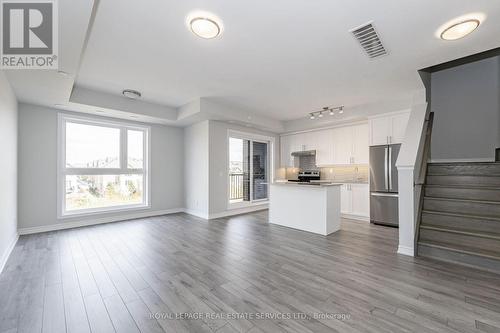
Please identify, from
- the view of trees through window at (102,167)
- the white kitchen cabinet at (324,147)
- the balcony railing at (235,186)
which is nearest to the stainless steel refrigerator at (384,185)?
the white kitchen cabinet at (324,147)

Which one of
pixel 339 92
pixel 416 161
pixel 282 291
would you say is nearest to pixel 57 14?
pixel 282 291

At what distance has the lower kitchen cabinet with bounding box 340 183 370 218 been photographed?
5196 millimetres

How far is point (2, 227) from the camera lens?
2838mm

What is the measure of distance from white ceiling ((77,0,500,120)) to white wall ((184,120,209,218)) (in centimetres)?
143

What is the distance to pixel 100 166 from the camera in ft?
16.8

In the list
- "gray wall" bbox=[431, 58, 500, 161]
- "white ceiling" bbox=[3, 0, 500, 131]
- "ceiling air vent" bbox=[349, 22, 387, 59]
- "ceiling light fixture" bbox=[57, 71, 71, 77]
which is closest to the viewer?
"white ceiling" bbox=[3, 0, 500, 131]

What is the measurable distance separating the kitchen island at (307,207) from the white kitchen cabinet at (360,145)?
1.53 metres

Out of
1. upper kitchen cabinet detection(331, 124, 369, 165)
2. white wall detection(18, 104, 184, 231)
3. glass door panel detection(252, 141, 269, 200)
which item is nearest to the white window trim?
glass door panel detection(252, 141, 269, 200)

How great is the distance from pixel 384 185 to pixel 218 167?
4005 mm

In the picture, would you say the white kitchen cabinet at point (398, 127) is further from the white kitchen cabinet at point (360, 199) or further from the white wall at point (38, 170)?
the white wall at point (38, 170)

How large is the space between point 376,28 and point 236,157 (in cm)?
455

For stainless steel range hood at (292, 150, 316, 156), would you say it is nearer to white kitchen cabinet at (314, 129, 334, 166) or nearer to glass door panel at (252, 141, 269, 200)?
white kitchen cabinet at (314, 129, 334, 166)

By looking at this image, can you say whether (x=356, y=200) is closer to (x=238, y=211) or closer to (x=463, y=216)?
(x=463, y=216)

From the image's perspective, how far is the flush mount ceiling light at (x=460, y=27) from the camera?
86.6 inches
